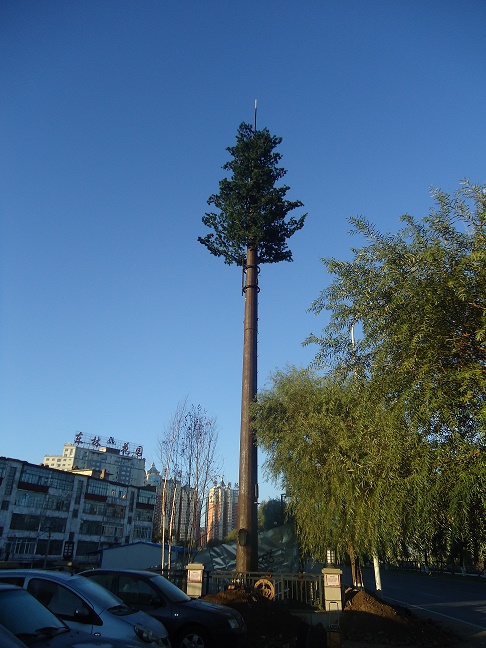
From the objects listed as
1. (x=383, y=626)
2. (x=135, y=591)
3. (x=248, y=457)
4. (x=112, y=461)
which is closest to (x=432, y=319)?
(x=135, y=591)

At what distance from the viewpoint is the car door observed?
6738mm

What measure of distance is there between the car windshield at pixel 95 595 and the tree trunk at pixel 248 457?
1052cm

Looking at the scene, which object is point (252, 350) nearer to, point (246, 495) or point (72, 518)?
point (246, 495)

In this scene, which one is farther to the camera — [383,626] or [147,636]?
[383,626]

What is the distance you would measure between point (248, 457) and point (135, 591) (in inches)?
375

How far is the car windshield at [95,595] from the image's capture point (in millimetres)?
7105

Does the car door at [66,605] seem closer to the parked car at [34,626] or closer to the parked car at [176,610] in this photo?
the parked car at [34,626]

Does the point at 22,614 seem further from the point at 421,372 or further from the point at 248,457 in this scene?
the point at 248,457

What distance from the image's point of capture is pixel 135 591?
30.2 ft

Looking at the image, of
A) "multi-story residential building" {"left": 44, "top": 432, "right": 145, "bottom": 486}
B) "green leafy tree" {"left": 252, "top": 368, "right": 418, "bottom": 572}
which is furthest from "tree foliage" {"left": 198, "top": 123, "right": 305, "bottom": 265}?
"multi-story residential building" {"left": 44, "top": 432, "right": 145, "bottom": 486}

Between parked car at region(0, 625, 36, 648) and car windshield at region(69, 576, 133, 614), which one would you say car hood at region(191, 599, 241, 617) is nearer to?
car windshield at region(69, 576, 133, 614)

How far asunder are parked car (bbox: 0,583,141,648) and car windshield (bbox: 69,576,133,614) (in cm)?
146

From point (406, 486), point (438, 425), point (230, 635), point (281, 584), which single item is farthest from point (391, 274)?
point (281, 584)

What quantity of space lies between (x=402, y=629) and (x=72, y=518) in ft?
189
